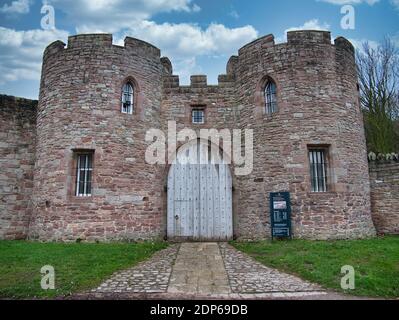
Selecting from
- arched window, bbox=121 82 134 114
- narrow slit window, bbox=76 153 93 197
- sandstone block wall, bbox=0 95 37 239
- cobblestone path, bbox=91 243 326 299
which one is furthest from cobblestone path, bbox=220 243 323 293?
sandstone block wall, bbox=0 95 37 239

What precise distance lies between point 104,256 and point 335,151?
847cm

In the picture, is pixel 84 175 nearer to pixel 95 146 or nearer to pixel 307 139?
pixel 95 146

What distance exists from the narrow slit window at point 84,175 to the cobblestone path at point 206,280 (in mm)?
4069

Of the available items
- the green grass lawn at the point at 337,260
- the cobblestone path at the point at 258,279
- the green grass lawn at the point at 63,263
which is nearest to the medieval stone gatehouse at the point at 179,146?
the green grass lawn at the point at 337,260

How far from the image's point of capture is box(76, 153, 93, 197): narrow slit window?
403 inches

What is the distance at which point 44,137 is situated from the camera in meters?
10.8

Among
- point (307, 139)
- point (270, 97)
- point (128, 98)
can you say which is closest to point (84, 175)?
point (128, 98)

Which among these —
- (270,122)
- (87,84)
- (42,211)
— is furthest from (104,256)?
(270,122)

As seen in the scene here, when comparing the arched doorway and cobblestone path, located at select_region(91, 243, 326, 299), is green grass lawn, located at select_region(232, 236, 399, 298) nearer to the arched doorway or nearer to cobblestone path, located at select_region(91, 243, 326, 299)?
cobblestone path, located at select_region(91, 243, 326, 299)

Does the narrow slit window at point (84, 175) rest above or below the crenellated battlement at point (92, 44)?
below

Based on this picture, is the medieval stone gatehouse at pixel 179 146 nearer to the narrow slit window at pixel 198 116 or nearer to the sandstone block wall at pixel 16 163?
the sandstone block wall at pixel 16 163

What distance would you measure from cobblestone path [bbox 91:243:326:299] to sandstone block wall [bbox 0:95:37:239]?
6740 mm

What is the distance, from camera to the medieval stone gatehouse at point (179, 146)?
32.9 ft
